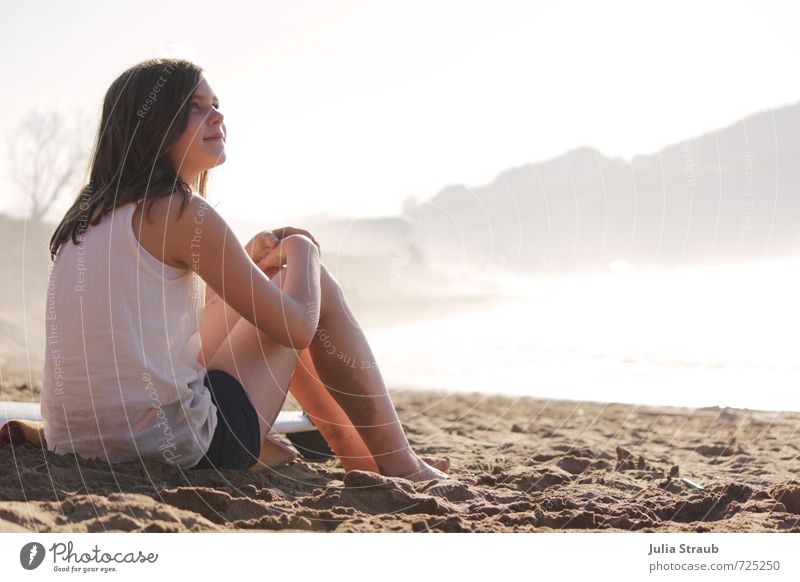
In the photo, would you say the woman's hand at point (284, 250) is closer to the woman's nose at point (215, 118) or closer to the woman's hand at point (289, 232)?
the woman's hand at point (289, 232)

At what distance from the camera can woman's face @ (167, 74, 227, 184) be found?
233 cm

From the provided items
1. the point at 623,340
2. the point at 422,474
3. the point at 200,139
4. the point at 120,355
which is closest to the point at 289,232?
the point at 200,139

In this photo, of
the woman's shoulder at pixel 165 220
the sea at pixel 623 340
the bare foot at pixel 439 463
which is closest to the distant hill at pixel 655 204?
the sea at pixel 623 340

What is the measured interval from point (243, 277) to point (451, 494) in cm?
83

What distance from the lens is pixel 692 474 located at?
3.21 metres

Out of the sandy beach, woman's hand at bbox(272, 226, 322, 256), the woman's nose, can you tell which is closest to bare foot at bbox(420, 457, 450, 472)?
the sandy beach

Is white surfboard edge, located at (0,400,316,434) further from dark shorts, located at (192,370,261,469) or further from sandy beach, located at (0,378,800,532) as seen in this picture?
dark shorts, located at (192,370,261,469)

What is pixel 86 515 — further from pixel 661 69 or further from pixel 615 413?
pixel 661 69

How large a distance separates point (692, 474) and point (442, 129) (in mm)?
3059

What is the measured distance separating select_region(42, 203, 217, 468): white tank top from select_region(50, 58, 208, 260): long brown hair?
7 centimetres

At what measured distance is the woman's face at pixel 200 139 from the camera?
2.33m

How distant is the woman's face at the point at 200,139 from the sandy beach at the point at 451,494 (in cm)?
79
